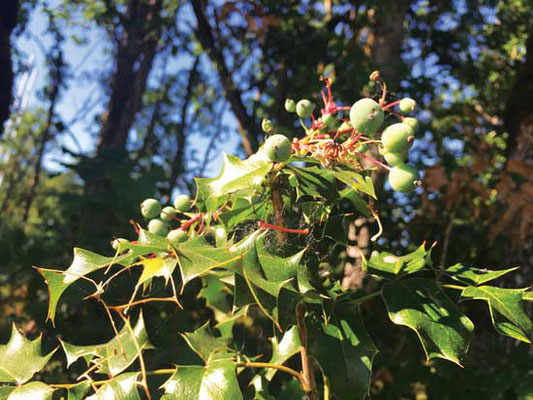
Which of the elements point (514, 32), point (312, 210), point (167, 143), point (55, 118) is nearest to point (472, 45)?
point (514, 32)

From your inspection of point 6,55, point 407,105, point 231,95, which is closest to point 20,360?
point 407,105

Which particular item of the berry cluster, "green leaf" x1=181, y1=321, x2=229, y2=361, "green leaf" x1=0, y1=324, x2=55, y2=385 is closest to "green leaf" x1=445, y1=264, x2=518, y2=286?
the berry cluster

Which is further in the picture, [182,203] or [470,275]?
[182,203]

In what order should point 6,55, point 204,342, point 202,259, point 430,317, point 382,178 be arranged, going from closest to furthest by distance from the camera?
1. point 202,259
2. point 430,317
3. point 204,342
4. point 382,178
5. point 6,55

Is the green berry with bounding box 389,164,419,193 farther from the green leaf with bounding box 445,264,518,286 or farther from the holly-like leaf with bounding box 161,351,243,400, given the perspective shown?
the holly-like leaf with bounding box 161,351,243,400

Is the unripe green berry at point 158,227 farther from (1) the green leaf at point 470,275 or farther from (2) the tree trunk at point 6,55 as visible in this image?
(2) the tree trunk at point 6,55

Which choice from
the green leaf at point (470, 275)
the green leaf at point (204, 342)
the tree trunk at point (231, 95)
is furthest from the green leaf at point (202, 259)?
the tree trunk at point (231, 95)

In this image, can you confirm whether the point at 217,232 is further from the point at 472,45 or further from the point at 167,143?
the point at 167,143

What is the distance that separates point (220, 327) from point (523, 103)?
230 cm

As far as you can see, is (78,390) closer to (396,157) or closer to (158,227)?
(158,227)

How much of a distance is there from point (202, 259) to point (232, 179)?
0.15 metres

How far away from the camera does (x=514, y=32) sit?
297 cm

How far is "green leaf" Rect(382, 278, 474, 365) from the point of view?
0.56 meters

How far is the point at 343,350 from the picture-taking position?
62 centimetres
